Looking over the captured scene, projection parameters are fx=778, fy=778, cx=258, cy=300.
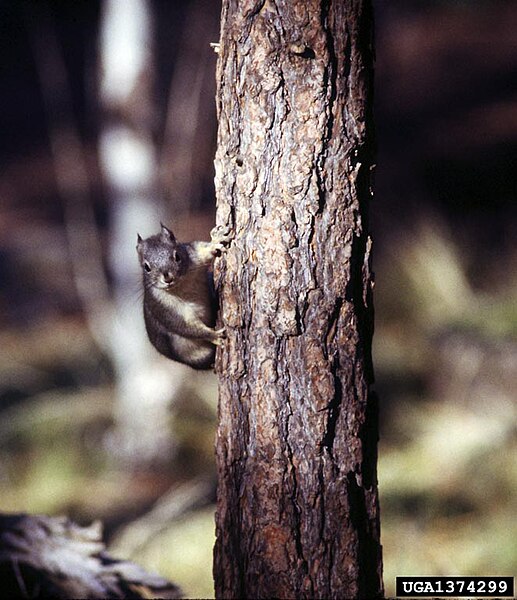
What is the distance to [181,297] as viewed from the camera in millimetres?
2596

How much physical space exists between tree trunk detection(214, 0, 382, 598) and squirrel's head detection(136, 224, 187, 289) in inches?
14.1

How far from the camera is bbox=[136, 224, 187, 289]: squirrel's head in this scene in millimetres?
2551

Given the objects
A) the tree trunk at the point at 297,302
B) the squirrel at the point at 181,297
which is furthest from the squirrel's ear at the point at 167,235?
the tree trunk at the point at 297,302

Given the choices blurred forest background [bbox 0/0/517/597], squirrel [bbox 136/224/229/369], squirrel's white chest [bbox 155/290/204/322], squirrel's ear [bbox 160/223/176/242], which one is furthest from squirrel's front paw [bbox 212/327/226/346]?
blurred forest background [bbox 0/0/517/597]

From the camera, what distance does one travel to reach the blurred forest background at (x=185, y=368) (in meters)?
4.04

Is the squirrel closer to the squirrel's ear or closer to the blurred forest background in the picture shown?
the squirrel's ear

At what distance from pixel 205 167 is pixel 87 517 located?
6.01 metres

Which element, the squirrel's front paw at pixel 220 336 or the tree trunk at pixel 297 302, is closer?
the tree trunk at pixel 297 302

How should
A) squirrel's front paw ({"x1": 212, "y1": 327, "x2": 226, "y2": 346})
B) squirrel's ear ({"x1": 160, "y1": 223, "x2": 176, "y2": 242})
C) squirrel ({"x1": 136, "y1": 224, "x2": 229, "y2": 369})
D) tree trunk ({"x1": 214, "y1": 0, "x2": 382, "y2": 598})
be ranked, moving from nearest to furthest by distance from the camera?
1. tree trunk ({"x1": 214, "y1": 0, "x2": 382, "y2": 598})
2. squirrel's front paw ({"x1": 212, "y1": 327, "x2": 226, "y2": 346})
3. squirrel ({"x1": 136, "y1": 224, "x2": 229, "y2": 369})
4. squirrel's ear ({"x1": 160, "y1": 223, "x2": 176, "y2": 242})

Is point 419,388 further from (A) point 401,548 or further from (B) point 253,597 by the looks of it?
(B) point 253,597

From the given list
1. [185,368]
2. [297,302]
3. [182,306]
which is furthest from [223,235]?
[185,368]

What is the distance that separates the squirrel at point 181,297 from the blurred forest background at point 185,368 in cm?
116

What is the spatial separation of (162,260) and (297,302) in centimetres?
74

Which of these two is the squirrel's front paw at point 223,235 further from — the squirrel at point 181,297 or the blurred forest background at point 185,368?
the blurred forest background at point 185,368
